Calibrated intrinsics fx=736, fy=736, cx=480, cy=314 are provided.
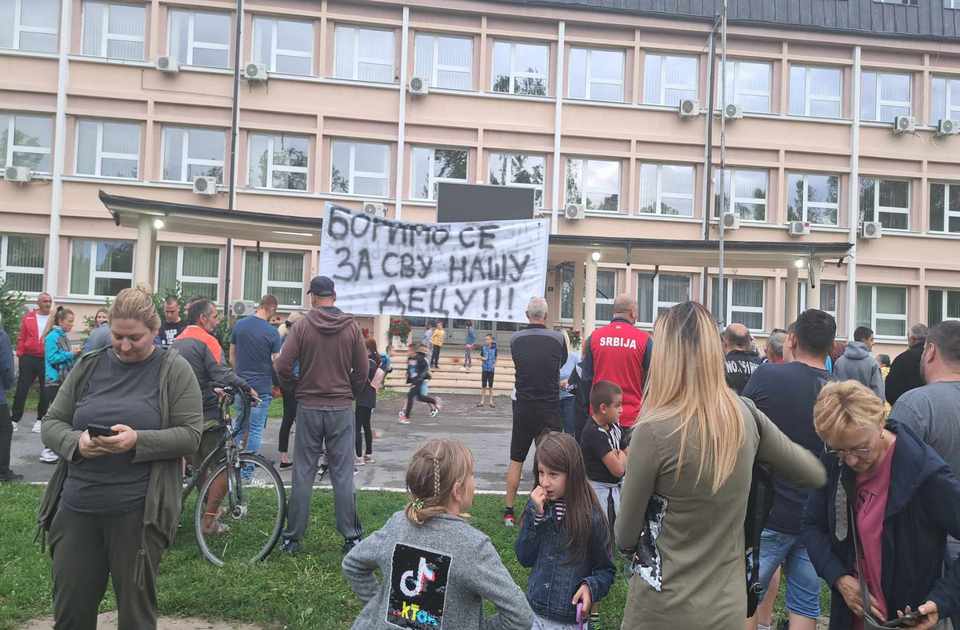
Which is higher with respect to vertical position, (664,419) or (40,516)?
(664,419)

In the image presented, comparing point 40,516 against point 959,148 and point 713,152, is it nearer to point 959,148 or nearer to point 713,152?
point 713,152

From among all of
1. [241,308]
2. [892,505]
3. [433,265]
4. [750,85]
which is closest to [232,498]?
[892,505]

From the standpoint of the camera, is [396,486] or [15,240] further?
[15,240]

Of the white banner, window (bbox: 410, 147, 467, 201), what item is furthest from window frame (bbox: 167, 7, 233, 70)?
the white banner

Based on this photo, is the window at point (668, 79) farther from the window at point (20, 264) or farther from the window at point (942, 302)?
the window at point (20, 264)

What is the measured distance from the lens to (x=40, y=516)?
12.1 ft

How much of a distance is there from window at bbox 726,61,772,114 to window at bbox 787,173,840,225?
9.13 ft

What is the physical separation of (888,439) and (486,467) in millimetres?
7620

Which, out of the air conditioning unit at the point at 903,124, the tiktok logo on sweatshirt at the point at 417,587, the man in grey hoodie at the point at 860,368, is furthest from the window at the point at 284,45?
the tiktok logo on sweatshirt at the point at 417,587

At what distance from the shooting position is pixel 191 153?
2409cm

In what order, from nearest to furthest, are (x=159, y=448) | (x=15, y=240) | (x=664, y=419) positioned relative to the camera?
(x=664, y=419) < (x=159, y=448) < (x=15, y=240)

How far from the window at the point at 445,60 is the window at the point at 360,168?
302 cm

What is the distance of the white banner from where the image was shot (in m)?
10.6

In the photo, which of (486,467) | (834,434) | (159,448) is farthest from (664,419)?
(486,467)
